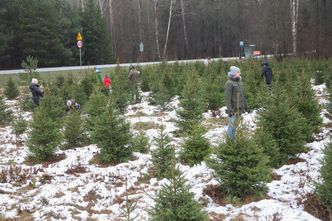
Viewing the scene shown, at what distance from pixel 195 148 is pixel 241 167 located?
7.85ft

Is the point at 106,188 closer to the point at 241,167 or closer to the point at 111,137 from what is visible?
the point at 111,137

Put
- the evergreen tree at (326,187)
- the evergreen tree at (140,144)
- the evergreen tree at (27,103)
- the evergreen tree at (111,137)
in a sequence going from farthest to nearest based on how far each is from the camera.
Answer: the evergreen tree at (27,103), the evergreen tree at (140,144), the evergreen tree at (111,137), the evergreen tree at (326,187)

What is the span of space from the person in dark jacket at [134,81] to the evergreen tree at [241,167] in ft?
38.5

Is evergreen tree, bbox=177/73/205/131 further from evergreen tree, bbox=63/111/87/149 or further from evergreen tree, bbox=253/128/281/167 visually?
evergreen tree, bbox=253/128/281/167

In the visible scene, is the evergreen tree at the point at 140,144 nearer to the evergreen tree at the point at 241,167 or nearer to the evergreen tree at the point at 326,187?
the evergreen tree at the point at 241,167

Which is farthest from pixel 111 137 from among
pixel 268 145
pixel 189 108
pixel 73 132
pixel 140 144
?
pixel 268 145

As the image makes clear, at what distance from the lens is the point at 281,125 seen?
27.1 feet

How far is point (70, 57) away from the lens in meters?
41.0

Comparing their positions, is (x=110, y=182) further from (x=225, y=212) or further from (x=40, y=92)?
(x=40, y=92)

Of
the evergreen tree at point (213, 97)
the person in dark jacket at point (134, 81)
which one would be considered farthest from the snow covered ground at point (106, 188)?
the person in dark jacket at point (134, 81)

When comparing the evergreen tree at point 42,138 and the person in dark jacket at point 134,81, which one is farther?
the person in dark jacket at point 134,81

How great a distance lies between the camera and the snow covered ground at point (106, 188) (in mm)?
6227

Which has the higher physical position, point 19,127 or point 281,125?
point 281,125

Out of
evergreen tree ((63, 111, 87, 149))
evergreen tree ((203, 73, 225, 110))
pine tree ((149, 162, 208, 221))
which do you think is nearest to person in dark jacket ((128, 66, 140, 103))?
evergreen tree ((203, 73, 225, 110))
